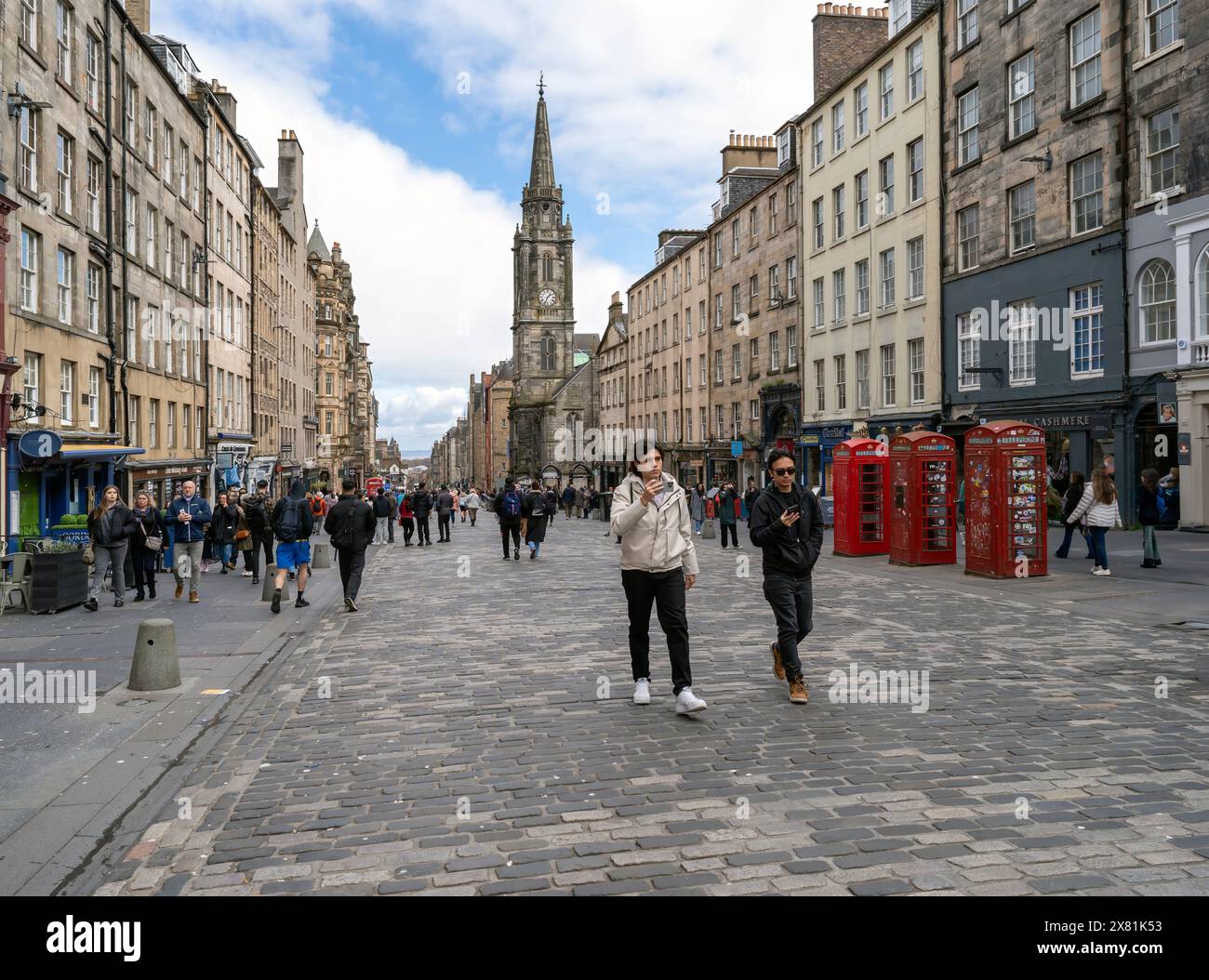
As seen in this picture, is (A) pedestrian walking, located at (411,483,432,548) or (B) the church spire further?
(B) the church spire

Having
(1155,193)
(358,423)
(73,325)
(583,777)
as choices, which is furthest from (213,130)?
(358,423)

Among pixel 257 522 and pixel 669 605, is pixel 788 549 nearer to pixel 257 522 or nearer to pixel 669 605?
pixel 669 605

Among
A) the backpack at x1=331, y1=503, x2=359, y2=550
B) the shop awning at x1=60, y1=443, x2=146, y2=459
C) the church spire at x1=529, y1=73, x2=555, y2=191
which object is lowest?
the backpack at x1=331, y1=503, x2=359, y2=550

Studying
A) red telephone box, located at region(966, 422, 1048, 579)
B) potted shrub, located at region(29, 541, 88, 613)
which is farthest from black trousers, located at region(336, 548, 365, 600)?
red telephone box, located at region(966, 422, 1048, 579)

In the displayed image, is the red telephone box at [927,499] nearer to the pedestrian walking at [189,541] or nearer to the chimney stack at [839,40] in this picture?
the pedestrian walking at [189,541]

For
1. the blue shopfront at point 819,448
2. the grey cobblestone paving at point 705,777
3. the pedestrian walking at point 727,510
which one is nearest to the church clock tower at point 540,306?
the blue shopfront at point 819,448

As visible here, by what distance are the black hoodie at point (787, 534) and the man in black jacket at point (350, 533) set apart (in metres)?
7.25

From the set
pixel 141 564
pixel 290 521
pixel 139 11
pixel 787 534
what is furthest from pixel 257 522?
pixel 139 11

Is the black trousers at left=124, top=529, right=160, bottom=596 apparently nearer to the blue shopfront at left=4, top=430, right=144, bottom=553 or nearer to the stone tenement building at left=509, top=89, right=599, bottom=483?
the blue shopfront at left=4, top=430, right=144, bottom=553

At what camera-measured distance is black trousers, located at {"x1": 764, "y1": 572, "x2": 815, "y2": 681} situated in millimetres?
7082

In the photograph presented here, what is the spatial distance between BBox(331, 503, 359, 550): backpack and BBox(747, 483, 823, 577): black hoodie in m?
7.40

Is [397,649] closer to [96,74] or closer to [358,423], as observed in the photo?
[96,74]

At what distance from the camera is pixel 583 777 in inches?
211

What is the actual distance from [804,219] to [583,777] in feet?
116
